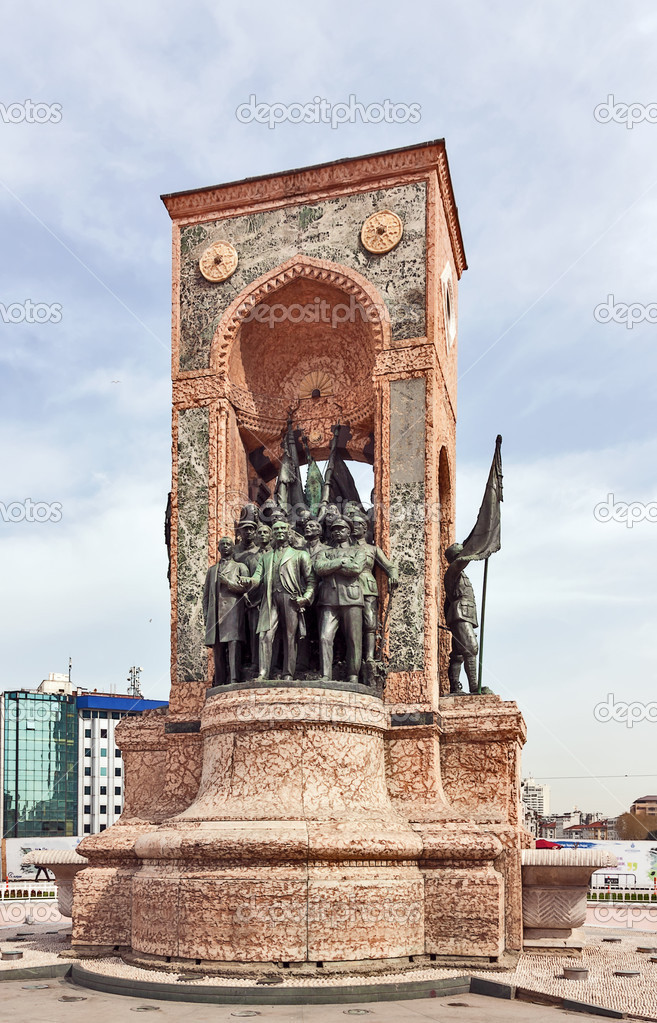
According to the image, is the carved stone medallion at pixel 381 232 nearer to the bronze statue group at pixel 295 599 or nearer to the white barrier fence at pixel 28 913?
the bronze statue group at pixel 295 599

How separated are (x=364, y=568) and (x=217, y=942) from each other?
4.57m

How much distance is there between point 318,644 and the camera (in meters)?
13.1

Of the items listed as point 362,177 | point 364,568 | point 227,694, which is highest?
point 362,177

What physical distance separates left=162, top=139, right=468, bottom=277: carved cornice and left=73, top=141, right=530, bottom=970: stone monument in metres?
0.03

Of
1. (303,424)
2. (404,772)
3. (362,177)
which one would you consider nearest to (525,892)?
(404,772)

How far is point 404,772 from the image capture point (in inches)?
505

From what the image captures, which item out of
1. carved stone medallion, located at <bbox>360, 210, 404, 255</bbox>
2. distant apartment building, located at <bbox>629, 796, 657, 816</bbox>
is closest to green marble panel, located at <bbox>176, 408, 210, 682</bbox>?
carved stone medallion, located at <bbox>360, 210, 404, 255</bbox>

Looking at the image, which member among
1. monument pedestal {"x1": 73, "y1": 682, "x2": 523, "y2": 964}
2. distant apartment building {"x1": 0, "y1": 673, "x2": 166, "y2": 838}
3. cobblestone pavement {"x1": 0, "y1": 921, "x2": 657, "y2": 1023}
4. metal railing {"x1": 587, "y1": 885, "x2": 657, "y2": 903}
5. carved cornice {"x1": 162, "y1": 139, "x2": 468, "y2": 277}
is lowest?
distant apartment building {"x1": 0, "y1": 673, "x2": 166, "y2": 838}

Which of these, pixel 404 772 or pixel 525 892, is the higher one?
pixel 404 772

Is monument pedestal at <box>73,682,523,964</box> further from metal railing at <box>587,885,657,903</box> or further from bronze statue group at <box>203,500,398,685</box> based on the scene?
metal railing at <box>587,885,657,903</box>

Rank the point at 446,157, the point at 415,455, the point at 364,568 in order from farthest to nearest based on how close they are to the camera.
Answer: the point at 446,157 → the point at 415,455 → the point at 364,568

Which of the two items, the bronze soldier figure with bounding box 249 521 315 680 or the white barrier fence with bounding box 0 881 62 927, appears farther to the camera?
the white barrier fence with bounding box 0 881 62 927

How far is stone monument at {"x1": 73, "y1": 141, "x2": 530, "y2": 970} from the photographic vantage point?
428 inches

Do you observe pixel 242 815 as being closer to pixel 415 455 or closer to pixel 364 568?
pixel 364 568
